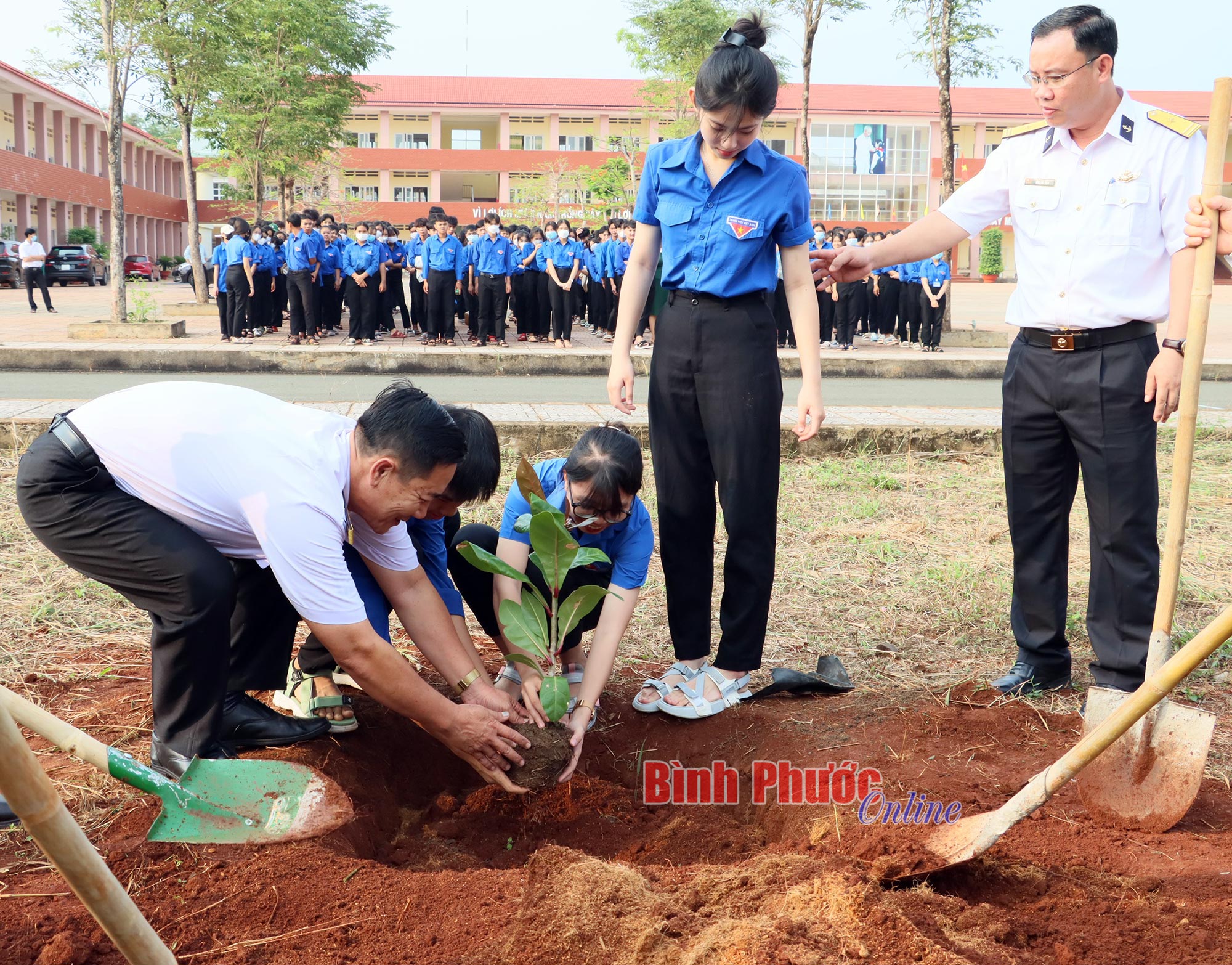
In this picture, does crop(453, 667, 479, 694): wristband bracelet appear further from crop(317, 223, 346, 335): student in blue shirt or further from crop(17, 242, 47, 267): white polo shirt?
crop(17, 242, 47, 267): white polo shirt

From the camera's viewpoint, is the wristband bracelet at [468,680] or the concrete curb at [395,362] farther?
the concrete curb at [395,362]

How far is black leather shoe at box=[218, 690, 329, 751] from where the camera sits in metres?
2.63

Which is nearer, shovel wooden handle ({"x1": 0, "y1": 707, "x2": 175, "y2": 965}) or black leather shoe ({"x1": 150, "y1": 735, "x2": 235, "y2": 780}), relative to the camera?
shovel wooden handle ({"x1": 0, "y1": 707, "x2": 175, "y2": 965})

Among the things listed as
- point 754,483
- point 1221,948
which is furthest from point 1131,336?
point 1221,948

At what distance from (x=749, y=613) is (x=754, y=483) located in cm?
37

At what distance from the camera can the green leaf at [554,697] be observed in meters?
2.49

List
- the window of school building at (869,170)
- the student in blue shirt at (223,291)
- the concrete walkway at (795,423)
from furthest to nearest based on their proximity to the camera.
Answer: the window of school building at (869,170), the student in blue shirt at (223,291), the concrete walkway at (795,423)

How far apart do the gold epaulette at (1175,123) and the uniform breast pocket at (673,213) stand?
1.23m

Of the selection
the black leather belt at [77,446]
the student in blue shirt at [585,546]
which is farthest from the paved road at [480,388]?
the black leather belt at [77,446]

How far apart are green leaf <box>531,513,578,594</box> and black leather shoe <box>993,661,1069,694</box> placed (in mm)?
1412

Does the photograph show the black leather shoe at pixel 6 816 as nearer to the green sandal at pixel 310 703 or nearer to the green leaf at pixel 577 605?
the green sandal at pixel 310 703

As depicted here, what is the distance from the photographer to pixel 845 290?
14016mm

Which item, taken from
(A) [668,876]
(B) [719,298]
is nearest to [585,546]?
(B) [719,298]

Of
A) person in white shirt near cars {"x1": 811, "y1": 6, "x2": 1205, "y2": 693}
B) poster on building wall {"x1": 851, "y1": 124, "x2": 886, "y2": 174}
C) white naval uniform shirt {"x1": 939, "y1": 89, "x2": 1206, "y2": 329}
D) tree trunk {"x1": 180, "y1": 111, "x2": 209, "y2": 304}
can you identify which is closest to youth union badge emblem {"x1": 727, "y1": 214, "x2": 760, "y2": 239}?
person in white shirt near cars {"x1": 811, "y1": 6, "x2": 1205, "y2": 693}
